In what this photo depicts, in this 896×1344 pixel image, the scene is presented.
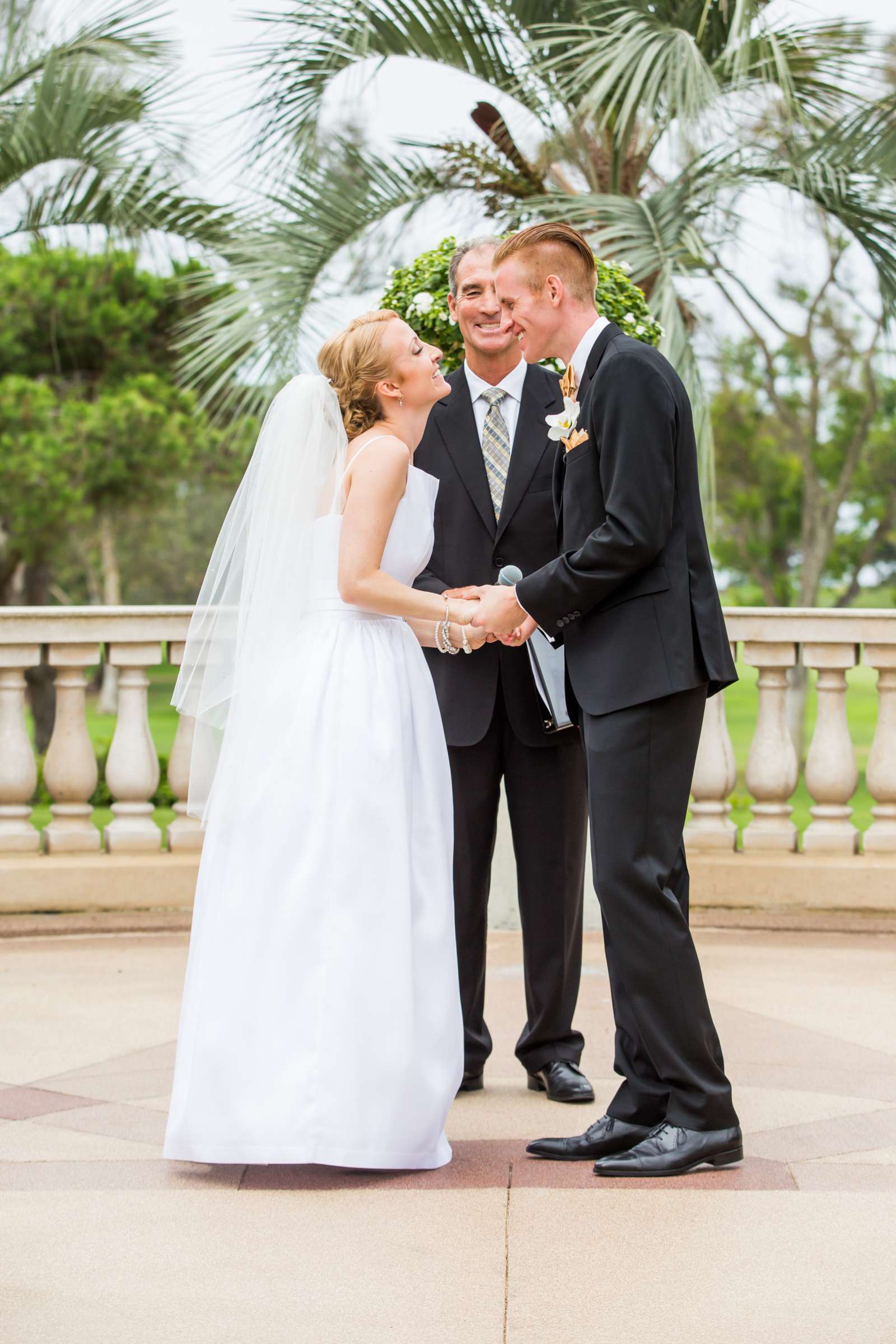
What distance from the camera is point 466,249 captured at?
4.11 m

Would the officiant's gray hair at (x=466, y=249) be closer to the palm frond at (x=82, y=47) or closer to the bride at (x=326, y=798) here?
the bride at (x=326, y=798)

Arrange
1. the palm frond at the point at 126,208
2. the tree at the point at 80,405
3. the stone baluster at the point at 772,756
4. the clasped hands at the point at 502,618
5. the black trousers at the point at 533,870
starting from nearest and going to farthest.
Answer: the clasped hands at the point at 502,618 → the black trousers at the point at 533,870 → the stone baluster at the point at 772,756 → the palm frond at the point at 126,208 → the tree at the point at 80,405

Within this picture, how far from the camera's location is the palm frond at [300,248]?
922 cm

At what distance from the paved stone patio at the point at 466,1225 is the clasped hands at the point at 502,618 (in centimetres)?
130

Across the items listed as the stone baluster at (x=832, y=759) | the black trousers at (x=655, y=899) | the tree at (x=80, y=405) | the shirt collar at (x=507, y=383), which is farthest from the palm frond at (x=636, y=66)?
the tree at (x=80, y=405)

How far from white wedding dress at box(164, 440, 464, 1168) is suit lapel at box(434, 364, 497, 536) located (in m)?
0.58

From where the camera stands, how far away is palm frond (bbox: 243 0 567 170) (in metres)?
9.00

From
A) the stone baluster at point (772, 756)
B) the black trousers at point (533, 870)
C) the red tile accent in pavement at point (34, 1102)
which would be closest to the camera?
the red tile accent in pavement at point (34, 1102)

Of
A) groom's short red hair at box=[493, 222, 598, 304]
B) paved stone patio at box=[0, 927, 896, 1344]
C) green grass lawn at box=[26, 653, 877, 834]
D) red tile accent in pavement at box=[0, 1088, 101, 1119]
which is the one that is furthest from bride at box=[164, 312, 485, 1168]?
green grass lawn at box=[26, 653, 877, 834]

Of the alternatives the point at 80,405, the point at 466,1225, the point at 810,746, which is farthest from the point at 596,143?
the point at 80,405

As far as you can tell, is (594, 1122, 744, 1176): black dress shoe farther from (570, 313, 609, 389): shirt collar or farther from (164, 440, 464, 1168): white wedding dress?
(570, 313, 609, 389): shirt collar

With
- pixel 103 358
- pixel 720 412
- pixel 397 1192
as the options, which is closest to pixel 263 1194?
pixel 397 1192

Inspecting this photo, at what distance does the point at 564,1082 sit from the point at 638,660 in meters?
Answer: 1.32

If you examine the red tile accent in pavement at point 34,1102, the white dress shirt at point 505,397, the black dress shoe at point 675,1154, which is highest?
the white dress shirt at point 505,397
